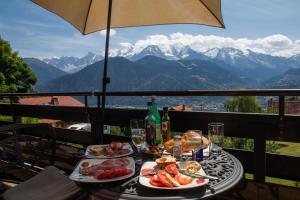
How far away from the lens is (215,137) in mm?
1793

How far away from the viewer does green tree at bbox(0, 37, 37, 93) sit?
3216cm

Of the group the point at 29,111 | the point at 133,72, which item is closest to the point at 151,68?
the point at 133,72

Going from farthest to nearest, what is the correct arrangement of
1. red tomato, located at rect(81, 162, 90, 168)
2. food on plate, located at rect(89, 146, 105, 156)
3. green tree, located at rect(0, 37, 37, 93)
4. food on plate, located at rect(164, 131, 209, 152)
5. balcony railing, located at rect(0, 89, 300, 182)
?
green tree, located at rect(0, 37, 37, 93), balcony railing, located at rect(0, 89, 300, 182), food on plate, located at rect(89, 146, 105, 156), food on plate, located at rect(164, 131, 209, 152), red tomato, located at rect(81, 162, 90, 168)

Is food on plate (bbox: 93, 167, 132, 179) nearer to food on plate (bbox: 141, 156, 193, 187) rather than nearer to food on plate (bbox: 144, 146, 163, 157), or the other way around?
food on plate (bbox: 141, 156, 193, 187)

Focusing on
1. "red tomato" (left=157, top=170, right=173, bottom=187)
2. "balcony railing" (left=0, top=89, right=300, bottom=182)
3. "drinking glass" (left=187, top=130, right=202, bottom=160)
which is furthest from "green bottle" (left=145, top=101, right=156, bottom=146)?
"balcony railing" (left=0, top=89, right=300, bottom=182)

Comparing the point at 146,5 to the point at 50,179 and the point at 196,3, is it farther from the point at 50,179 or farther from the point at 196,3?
the point at 50,179

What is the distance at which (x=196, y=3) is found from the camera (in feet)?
7.42

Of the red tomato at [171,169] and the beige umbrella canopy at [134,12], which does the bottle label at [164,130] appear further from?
the beige umbrella canopy at [134,12]

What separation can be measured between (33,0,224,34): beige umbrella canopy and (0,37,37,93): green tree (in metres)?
31.0

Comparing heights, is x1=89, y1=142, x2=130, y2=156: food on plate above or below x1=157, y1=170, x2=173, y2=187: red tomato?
above

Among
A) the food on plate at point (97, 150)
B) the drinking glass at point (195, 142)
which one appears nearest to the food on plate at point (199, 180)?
the drinking glass at point (195, 142)

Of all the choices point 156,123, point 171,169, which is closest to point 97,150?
point 156,123

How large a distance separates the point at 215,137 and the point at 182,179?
557mm

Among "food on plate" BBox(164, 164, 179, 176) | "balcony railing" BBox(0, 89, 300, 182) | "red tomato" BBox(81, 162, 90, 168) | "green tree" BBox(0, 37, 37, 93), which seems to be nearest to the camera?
"food on plate" BBox(164, 164, 179, 176)
